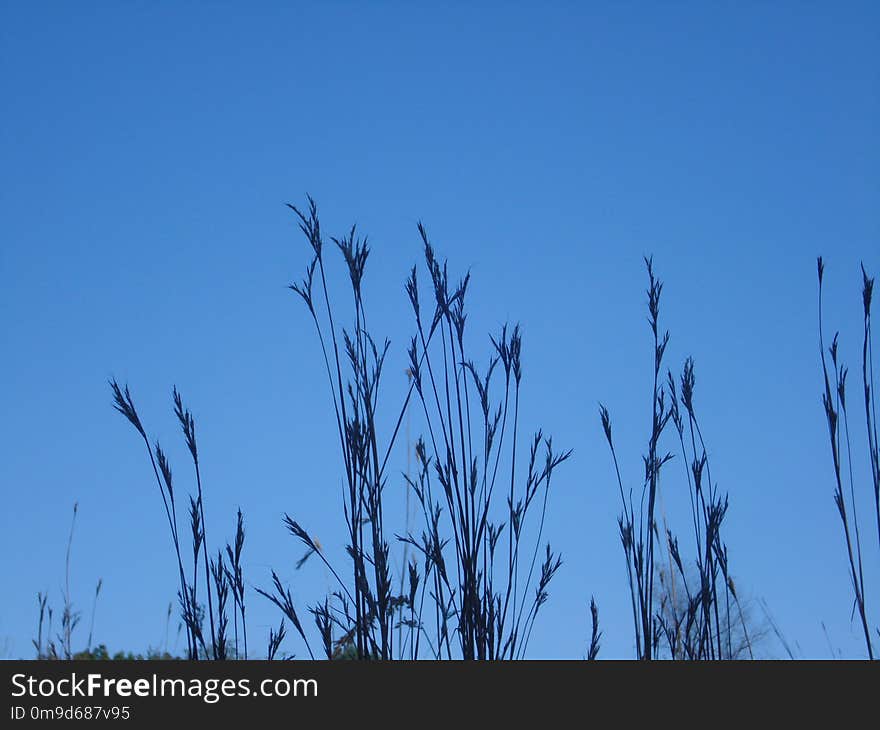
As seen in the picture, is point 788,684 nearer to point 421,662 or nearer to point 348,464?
point 421,662

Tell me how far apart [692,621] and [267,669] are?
1.16 metres

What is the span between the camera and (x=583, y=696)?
5.62 feet

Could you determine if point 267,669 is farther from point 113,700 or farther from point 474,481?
point 474,481

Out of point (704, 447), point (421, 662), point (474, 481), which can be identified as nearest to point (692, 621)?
point (704, 447)

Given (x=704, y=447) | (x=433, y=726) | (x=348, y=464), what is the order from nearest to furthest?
(x=433, y=726)
(x=348, y=464)
(x=704, y=447)

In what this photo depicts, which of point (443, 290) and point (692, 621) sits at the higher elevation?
point (443, 290)

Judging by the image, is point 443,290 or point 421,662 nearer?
point 421,662

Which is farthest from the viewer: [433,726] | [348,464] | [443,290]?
[443,290]

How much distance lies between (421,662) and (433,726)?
0.35 feet

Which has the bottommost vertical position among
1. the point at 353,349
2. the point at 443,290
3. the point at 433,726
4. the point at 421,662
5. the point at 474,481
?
the point at 433,726

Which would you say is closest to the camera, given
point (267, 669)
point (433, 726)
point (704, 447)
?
point (433, 726)

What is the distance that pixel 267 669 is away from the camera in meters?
1.80

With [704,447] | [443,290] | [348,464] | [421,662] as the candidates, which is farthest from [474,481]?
[704,447]

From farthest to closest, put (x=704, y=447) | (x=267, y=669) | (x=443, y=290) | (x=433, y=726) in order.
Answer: (x=704, y=447)
(x=443, y=290)
(x=267, y=669)
(x=433, y=726)
